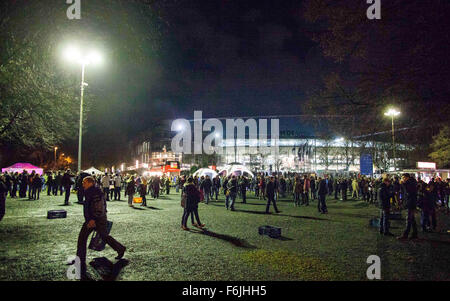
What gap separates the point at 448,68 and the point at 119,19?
837cm

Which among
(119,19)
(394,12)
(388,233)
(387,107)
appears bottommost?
(388,233)

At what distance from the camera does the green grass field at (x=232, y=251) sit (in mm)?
5727

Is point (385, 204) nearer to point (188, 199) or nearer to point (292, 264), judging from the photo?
point (292, 264)

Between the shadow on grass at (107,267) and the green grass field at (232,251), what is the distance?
0.15 m

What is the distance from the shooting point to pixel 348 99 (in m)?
11.4

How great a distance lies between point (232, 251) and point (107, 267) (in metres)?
2.86

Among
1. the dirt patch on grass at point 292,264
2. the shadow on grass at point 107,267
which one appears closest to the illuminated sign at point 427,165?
the dirt patch on grass at point 292,264

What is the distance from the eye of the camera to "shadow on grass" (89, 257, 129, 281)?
5.60 m

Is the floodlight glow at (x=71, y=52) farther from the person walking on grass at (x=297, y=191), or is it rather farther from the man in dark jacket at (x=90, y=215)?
the person walking on grass at (x=297, y=191)

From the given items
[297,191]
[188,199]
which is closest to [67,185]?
[188,199]

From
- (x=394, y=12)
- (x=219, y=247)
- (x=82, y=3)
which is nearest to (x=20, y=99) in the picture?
(x=82, y=3)

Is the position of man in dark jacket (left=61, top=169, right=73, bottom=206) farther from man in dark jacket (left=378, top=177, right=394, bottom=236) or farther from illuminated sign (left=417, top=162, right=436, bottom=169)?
illuminated sign (left=417, top=162, right=436, bottom=169)

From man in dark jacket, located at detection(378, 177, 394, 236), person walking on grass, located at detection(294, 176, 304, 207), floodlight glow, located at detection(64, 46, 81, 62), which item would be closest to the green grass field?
man in dark jacket, located at detection(378, 177, 394, 236)
